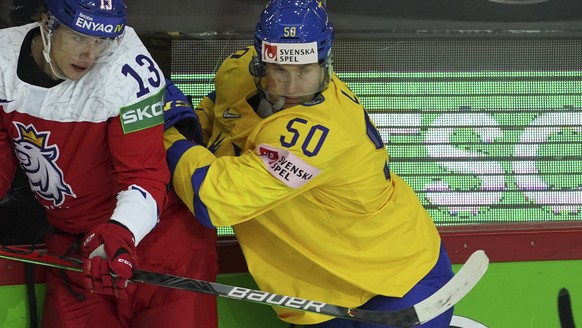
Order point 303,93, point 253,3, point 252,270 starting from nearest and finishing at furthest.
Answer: point 303,93 < point 252,270 < point 253,3

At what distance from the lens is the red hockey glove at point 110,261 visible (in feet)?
7.38

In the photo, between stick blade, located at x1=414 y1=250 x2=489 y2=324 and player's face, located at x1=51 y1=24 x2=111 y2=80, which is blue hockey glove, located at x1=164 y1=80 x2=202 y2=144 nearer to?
player's face, located at x1=51 y1=24 x2=111 y2=80

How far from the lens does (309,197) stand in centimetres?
254

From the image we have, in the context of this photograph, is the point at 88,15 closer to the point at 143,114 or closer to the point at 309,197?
the point at 143,114

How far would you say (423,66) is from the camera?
12.1 feet

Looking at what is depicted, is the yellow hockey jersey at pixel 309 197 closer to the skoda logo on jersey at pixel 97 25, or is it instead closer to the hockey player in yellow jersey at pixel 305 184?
the hockey player in yellow jersey at pixel 305 184

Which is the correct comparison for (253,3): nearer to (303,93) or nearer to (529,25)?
(529,25)

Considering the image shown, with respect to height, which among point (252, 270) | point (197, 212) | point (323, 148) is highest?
point (323, 148)

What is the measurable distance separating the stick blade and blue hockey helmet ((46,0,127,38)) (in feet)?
3.24

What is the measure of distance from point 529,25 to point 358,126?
4.70 feet

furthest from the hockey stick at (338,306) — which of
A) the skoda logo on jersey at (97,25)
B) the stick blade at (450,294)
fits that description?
the skoda logo on jersey at (97,25)

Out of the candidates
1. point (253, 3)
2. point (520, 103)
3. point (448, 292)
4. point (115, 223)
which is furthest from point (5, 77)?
point (520, 103)

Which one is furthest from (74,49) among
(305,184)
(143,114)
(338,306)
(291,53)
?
(338,306)

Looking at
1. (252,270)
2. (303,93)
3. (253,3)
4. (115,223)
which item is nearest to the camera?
(115,223)
